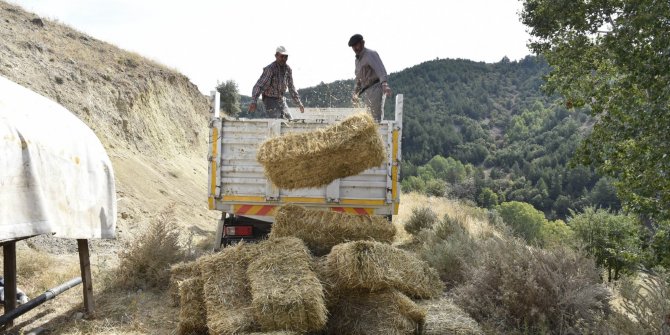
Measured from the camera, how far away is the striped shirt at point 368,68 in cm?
814

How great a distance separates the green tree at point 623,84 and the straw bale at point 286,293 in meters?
4.59

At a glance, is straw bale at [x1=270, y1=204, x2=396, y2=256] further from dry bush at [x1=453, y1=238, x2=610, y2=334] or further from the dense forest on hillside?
the dense forest on hillside

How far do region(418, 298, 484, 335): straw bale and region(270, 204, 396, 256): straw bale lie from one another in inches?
38.2

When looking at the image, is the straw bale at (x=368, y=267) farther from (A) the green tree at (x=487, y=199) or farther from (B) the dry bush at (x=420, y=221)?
(A) the green tree at (x=487, y=199)

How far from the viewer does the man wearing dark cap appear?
812 cm

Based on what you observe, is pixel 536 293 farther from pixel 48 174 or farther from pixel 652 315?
pixel 48 174

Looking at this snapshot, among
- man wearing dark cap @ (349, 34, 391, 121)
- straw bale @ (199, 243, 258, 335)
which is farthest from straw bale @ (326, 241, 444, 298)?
man wearing dark cap @ (349, 34, 391, 121)

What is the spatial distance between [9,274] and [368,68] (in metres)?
5.78

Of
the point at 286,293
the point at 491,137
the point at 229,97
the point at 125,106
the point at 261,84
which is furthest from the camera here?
the point at 491,137

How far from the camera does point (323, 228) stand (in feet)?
17.9

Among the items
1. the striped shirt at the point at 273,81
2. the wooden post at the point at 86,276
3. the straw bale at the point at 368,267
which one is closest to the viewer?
the straw bale at the point at 368,267

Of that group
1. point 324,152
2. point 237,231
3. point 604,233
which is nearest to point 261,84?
point 237,231

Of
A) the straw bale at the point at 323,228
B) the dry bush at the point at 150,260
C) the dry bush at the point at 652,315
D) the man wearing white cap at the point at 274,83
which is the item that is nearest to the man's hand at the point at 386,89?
the man wearing white cap at the point at 274,83

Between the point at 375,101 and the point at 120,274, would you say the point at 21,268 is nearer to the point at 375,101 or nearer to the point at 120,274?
the point at 120,274
